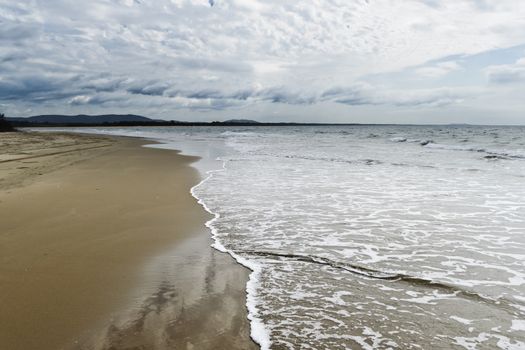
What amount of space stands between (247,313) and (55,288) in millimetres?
1975

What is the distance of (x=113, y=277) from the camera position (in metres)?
4.33

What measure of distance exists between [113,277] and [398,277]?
318 centimetres

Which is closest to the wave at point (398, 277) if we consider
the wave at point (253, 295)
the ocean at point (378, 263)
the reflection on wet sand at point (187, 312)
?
the ocean at point (378, 263)

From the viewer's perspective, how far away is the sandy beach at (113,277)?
10.2ft

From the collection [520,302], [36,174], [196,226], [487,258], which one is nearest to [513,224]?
[487,258]

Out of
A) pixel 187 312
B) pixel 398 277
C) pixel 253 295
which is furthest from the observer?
pixel 398 277

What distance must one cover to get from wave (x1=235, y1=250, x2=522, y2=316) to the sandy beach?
807mm

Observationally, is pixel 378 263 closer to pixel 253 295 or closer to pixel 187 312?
pixel 253 295

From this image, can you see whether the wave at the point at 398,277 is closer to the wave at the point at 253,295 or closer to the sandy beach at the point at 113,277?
the wave at the point at 253,295

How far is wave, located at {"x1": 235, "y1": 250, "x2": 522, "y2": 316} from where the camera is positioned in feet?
12.6

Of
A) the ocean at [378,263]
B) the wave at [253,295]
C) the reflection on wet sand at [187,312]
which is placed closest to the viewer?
the reflection on wet sand at [187,312]

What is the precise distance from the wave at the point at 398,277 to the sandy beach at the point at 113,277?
0.81 m

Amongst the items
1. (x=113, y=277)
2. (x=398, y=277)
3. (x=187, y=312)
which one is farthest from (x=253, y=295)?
(x=398, y=277)

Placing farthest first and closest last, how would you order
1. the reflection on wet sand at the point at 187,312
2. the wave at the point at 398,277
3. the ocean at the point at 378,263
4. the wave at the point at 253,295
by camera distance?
the wave at the point at 398,277 → the ocean at the point at 378,263 → the wave at the point at 253,295 → the reflection on wet sand at the point at 187,312
